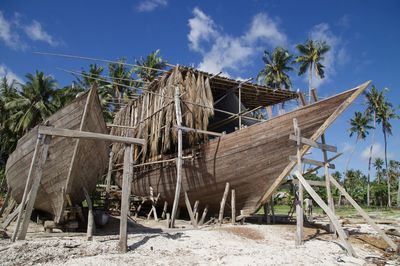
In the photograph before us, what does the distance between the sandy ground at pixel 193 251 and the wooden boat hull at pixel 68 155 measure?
1287mm

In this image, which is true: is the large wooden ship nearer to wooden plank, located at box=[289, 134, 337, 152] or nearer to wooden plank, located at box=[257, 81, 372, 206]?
wooden plank, located at box=[257, 81, 372, 206]

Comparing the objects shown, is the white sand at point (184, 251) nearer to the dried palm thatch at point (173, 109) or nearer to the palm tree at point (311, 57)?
the dried palm thatch at point (173, 109)

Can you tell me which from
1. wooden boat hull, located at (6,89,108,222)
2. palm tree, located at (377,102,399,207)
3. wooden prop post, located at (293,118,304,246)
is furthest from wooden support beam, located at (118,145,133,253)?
palm tree, located at (377,102,399,207)

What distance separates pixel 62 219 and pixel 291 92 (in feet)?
35.8

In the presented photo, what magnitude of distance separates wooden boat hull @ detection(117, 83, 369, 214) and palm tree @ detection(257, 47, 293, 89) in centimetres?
2344

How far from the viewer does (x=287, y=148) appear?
9.03 meters

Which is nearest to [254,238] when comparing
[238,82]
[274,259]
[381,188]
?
[274,259]

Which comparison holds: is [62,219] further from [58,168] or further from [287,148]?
[287,148]

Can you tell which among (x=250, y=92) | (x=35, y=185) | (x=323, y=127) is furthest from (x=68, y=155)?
(x=250, y=92)

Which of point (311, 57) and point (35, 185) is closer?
point (35, 185)

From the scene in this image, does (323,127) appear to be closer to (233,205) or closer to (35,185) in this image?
(233,205)

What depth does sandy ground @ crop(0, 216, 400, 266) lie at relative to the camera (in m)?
5.32

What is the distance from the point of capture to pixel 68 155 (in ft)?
25.1

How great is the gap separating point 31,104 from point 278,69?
82.3 ft
